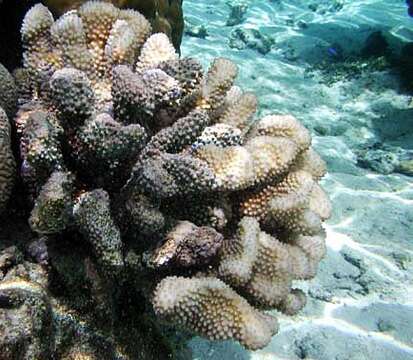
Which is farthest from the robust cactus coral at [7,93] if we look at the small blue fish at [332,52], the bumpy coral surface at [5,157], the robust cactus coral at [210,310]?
the small blue fish at [332,52]

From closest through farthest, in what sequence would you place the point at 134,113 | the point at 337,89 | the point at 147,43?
the point at 134,113 → the point at 147,43 → the point at 337,89

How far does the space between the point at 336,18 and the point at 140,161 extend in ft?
49.6

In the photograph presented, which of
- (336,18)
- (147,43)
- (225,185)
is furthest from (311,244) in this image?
(336,18)

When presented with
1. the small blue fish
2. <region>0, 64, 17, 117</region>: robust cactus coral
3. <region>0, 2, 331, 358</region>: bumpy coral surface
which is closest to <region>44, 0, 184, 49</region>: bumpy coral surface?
<region>0, 2, 331, 358</region>: bumpy coral surface

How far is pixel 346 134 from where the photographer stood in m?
7.71

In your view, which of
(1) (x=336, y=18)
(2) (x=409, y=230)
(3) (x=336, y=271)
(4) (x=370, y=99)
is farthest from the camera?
(1) (x=336, y=18)

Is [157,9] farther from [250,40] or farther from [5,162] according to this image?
[250,40]

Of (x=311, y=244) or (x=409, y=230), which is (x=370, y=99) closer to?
(x=409, y=230)

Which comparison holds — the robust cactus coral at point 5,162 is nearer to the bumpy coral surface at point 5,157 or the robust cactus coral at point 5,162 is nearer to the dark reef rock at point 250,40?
the bumpy coral surface at point 5,157

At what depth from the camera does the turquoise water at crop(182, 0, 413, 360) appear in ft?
11.9

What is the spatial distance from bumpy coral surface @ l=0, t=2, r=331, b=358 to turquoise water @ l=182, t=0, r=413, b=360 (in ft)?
3.99

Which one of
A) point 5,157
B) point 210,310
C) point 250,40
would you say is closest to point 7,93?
point 5,157

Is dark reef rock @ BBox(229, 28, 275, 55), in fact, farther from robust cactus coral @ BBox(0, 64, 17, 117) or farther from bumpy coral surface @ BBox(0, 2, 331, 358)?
robust cactus coral @ BBox(0, 64, 17, 117)

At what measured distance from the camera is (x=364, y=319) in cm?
382
